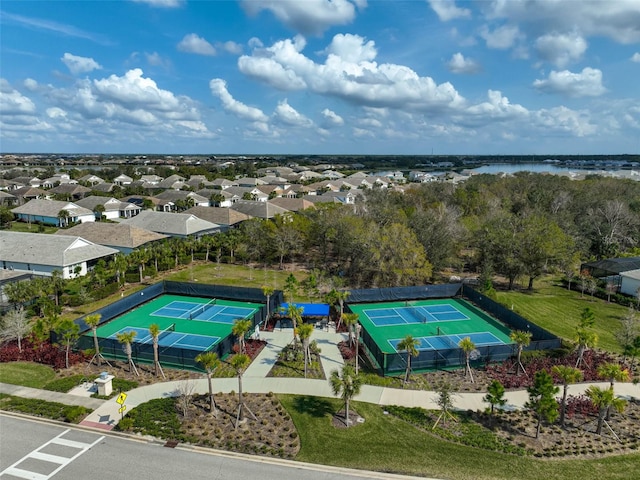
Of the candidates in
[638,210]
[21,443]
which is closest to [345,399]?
[21,443]

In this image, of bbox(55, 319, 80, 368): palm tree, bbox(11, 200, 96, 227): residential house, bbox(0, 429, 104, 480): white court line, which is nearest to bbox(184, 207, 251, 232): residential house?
bbox(11, 200, 96, 227): residential house

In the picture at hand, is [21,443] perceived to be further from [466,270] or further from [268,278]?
[466,270]

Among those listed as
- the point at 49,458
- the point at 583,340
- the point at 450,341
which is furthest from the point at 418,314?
the point at 49,458

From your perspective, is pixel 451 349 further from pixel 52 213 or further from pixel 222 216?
pixel 52 213

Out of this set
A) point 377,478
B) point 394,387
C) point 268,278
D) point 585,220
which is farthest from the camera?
point 585,220

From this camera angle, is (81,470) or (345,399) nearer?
(81,470)

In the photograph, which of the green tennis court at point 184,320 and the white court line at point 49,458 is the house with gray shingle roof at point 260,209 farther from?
the white court line at point 49,458

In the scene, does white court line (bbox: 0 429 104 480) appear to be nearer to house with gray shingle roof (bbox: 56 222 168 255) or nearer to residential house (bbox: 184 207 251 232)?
house with gray shingle roof (bbox: 56 222 168 255)
